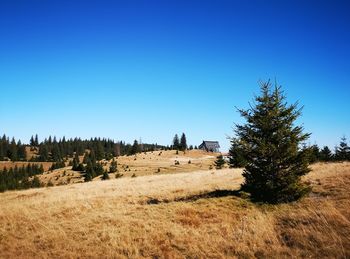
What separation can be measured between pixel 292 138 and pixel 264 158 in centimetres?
170

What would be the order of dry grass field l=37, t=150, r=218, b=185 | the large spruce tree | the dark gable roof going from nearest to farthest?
the large spruce tree < dry grass field l=37, t=150, r=218, b=185 < the dark gable roof

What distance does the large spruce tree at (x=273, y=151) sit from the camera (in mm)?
13352

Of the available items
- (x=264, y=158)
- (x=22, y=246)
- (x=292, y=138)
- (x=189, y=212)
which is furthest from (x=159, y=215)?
(x=292, y=138)

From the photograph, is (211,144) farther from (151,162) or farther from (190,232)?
(190,232)

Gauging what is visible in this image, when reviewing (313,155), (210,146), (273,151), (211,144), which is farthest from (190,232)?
(211,144)

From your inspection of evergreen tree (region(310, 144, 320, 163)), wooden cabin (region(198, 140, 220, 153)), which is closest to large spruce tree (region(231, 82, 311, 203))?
evergreen tree (region(310, 144, 320, 163))

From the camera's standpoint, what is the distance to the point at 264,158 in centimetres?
1416

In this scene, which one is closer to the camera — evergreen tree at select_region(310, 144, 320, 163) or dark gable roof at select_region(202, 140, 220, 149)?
evergreen tree at select_region(310, 144, 320, 163)

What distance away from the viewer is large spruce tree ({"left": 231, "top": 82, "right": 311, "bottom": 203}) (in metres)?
13.4

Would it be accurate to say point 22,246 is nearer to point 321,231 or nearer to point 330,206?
point 321,231

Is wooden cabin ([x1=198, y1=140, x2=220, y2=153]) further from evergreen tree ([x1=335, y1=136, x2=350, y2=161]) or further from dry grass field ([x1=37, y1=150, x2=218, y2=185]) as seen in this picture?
evergreen tree ([x1=335, y1=136, x2=350, y2=161])

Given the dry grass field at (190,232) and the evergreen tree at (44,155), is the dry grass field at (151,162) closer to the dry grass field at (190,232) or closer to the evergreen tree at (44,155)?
the evergreen tree at (44,155)

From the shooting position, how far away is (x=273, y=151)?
13.8 meters

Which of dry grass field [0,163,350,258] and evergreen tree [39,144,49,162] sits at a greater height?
evergreen tree [39,144,49,162]
